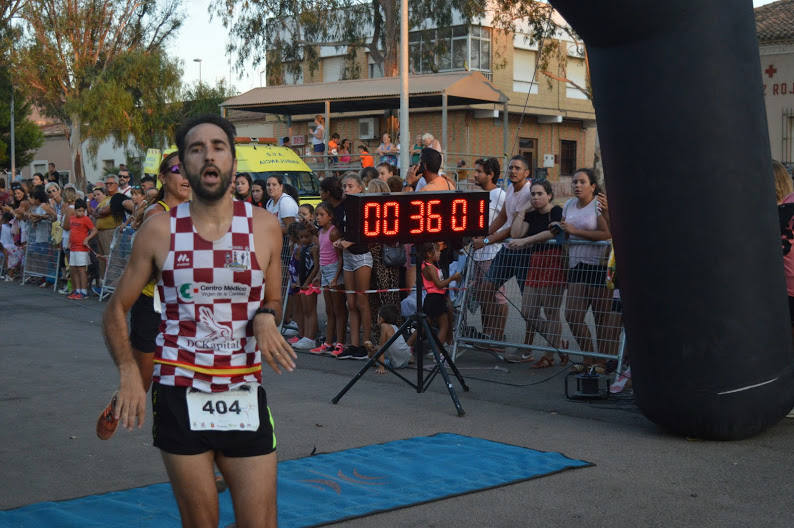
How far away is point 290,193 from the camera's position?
14133 millimetres

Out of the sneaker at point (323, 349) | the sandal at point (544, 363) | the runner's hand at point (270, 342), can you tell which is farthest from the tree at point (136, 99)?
the runner's hand at point (270, 342)

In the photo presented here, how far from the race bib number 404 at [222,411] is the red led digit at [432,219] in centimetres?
447

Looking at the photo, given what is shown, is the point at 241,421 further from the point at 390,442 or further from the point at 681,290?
the point at 681,290

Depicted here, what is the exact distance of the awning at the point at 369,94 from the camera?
29.8 meters

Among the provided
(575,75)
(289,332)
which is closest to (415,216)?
(289,332)

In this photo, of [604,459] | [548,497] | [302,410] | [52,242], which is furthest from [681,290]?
[52,242]

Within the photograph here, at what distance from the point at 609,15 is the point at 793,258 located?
261 centimetres

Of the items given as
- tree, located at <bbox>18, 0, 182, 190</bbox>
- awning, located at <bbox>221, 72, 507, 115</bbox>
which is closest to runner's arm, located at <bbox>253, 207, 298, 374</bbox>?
awning, located at <bbox>221, 72, 507, 115</bbox>

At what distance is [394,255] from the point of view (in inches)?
424

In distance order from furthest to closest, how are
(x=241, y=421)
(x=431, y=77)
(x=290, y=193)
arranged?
(x=431, y=77) < (x=290, y=193) < (x=241, y=421)

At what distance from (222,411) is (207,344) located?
264 millimetres

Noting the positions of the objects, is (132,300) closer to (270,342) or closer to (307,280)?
(270,342)

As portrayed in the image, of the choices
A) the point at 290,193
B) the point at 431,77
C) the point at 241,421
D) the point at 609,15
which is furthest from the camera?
the point at 431,77

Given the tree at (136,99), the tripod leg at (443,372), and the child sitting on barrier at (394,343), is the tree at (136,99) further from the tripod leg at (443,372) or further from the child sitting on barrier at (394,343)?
the tripod leg at (443,372)
